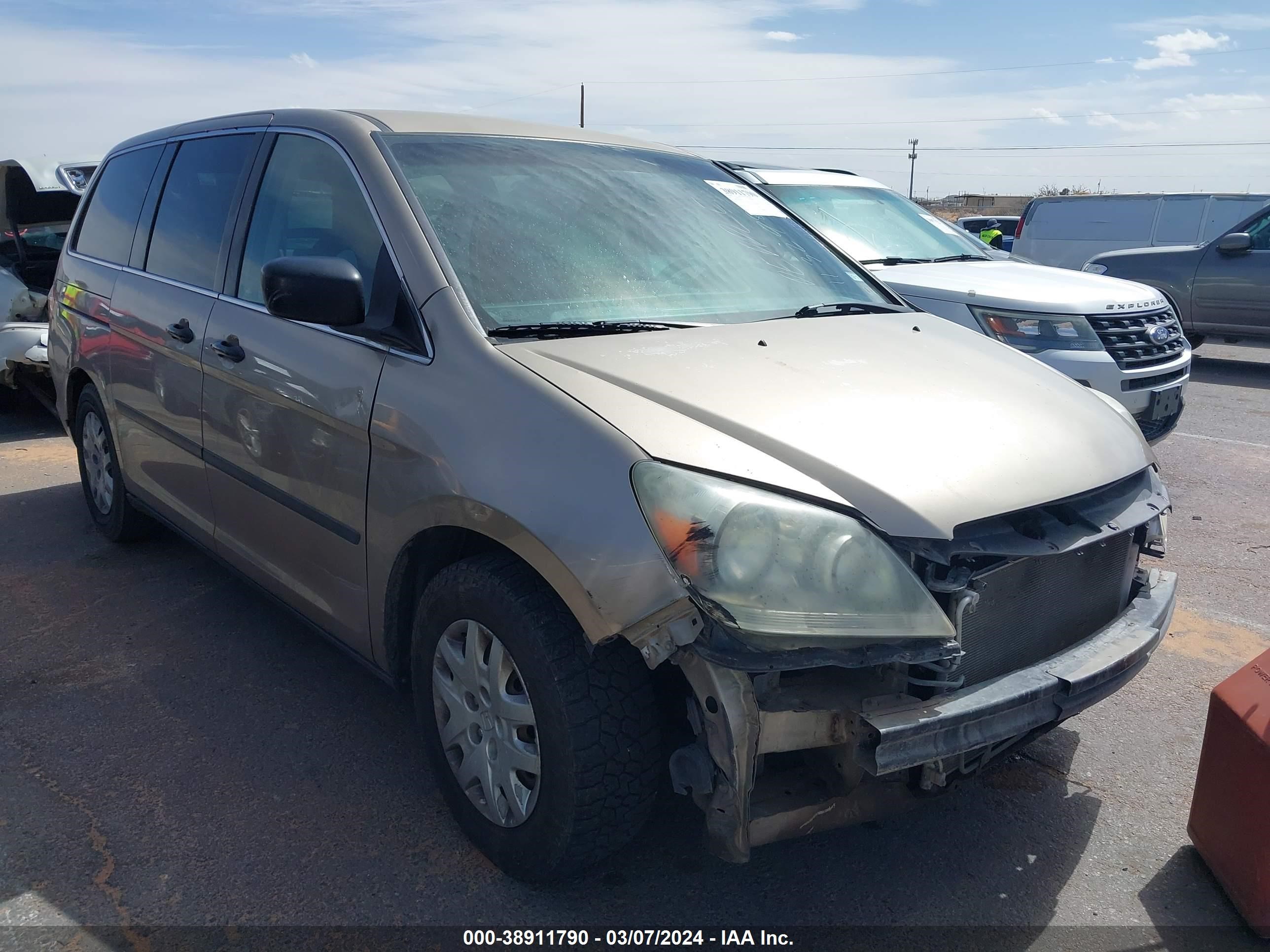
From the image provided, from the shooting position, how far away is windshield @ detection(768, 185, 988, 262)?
7.12 m

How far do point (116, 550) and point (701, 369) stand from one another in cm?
365

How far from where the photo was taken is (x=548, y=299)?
280 cm

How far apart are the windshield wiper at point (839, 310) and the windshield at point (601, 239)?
3 cm

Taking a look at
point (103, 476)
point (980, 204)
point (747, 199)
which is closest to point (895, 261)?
point (747, 199)

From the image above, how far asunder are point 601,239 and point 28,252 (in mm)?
6786

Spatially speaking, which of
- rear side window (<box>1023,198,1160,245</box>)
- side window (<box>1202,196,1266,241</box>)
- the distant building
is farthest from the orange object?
the distant building

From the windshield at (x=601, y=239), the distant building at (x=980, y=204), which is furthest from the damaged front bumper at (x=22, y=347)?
the distant building at (x=980, y=204)

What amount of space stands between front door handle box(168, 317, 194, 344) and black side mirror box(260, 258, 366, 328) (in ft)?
3.52

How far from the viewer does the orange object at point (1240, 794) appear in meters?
2.35

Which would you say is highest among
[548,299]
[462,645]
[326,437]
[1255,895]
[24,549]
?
[548,299]

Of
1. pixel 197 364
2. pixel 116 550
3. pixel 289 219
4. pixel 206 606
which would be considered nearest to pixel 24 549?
pixel 116 550

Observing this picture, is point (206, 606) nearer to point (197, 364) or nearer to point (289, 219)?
point (197, 364)

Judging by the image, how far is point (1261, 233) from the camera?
1062cm

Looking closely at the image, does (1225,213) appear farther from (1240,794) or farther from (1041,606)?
(1041,606)
